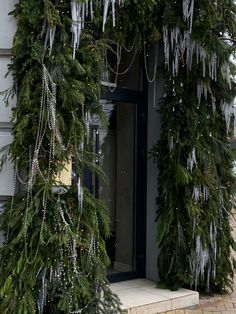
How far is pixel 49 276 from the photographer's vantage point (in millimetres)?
3869

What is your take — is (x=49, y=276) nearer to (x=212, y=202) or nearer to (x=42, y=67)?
(x=42, y=67)

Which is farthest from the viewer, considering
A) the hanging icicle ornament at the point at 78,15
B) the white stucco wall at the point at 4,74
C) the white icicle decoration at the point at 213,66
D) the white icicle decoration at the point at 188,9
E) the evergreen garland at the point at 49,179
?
the white icicle decoration at the point at 213,66

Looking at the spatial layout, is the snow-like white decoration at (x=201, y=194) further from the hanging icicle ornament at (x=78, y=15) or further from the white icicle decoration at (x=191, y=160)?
the hanging icicle ornament at (x=78, y=15)

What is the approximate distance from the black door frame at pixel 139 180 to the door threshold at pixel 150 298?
303 millimetres

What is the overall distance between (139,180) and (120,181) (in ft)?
0.77

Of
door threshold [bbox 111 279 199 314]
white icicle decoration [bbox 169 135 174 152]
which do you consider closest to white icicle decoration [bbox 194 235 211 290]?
door threshold [bbox 111 279 199 314]

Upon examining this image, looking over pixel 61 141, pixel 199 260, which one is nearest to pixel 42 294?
pixel 61 141

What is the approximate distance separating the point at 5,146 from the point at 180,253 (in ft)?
7.51

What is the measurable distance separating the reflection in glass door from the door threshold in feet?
1.29

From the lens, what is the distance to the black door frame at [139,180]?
5.73 meters

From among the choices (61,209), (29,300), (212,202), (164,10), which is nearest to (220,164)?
(212,202)

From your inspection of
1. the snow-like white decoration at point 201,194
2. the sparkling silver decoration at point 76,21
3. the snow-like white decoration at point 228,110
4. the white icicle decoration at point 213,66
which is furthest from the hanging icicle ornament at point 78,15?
the snow-like white decoration at point 201,194

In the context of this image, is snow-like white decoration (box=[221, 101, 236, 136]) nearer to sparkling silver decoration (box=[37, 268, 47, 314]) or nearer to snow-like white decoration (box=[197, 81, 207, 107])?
snow-like white decoration (box=[197, 81, 207, 107])

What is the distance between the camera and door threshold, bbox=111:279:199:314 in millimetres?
4754
